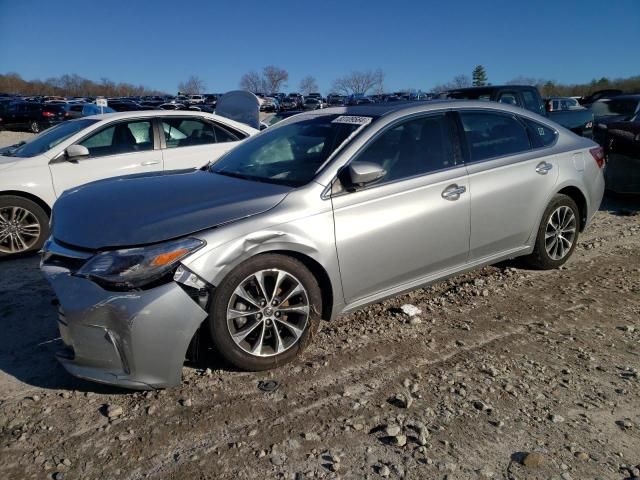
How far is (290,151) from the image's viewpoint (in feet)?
12.9

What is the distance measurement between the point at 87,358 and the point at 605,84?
75.4 m

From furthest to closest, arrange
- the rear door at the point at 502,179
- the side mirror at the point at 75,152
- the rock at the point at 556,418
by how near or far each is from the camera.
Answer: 1. the side mirror at the point at 75,152
2. the rear door at the point at 502,179
3. the rock at the point at 556,418

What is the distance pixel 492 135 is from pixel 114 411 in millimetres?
3511

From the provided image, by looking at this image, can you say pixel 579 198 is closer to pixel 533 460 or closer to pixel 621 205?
pixel 533 460

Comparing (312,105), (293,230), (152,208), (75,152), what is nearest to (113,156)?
(75,152)

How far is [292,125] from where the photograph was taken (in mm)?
4281

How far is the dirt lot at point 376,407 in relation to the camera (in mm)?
2389

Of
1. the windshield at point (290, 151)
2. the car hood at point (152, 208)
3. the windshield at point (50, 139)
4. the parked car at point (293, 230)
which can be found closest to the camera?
the parked car at point (293, 230)

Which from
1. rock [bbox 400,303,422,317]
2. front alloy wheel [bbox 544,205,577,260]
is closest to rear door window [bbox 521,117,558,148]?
front alloy wheel [bbox 544,205,577,260]

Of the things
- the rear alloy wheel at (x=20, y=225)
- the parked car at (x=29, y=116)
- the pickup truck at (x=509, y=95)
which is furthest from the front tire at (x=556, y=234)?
the parked car at (x=29, y=116)

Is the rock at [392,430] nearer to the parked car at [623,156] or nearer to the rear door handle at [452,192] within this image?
the rear door handle at [452,192]

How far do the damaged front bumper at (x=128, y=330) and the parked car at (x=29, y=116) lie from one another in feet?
88.0

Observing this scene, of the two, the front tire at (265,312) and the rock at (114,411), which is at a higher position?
the front tire at (265,312)

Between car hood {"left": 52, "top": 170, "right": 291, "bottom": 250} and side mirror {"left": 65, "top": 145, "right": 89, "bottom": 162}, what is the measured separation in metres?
2.38
